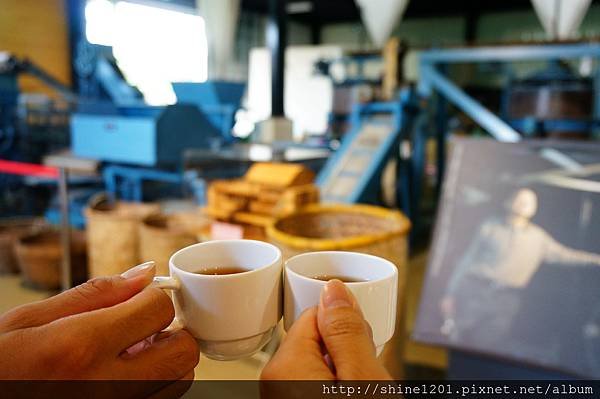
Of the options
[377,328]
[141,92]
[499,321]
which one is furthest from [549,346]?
[141,92]

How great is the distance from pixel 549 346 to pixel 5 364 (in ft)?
3.60

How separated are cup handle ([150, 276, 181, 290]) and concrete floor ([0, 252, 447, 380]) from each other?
0.32 ft

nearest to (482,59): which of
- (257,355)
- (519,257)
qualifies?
(519,257)

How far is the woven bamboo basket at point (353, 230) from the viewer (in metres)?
1.41

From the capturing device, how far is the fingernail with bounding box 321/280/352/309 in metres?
0.47

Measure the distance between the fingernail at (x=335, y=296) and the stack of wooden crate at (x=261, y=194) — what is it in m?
1.23

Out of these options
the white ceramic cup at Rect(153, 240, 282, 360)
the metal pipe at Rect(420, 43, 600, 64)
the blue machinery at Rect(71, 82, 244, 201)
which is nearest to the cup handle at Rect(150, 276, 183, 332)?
the white ceramic cup at Rect(153, 240, 282, 360)

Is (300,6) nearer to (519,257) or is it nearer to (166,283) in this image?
(519,257)

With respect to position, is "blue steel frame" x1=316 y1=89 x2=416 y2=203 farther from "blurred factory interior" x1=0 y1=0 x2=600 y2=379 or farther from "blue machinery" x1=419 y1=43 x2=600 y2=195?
"blue machinery" x1=419 y1=43 x2=600 y2=195

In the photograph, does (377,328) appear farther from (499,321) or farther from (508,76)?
(508,76)

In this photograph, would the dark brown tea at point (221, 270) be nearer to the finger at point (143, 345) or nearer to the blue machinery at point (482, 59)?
the finger at point (143, 345)

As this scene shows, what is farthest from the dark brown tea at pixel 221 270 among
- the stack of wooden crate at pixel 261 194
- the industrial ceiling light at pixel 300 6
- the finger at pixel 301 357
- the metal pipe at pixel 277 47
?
the industrial ceiling light at pixel 300 6

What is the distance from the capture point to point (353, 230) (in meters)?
1.68

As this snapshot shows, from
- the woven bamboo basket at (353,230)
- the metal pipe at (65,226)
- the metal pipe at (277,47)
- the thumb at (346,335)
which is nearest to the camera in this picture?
the thumb at (346,335)
